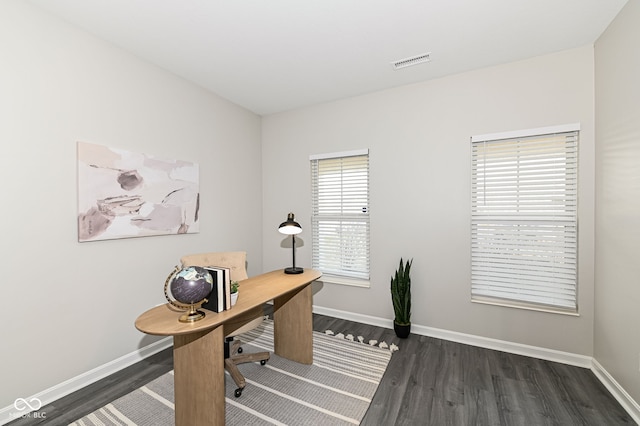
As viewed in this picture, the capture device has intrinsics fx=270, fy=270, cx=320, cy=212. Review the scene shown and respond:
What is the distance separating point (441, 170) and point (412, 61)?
A: 114 cm

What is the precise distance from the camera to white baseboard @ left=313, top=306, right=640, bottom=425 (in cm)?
192

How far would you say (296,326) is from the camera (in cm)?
249

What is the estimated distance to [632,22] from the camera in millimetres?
1848

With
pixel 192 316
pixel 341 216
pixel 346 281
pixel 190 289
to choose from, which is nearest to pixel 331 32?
pixel 341 216

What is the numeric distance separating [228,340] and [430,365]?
1.79 metres

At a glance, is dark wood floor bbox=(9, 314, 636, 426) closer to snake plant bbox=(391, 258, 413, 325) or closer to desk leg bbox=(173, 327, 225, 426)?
snake plant bbox=(391, 258, 413, 325)

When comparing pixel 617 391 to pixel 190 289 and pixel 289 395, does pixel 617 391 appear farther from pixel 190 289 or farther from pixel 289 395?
pixel 190 289

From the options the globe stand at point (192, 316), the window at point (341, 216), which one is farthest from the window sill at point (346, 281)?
the globe stand at point (192, 316)

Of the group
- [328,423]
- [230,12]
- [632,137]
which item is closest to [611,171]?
[632,137]

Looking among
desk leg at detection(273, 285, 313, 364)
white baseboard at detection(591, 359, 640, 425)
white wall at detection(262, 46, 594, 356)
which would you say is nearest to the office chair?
desk leg at detection(273, 285, 313, 364)

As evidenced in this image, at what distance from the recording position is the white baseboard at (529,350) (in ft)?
6.28

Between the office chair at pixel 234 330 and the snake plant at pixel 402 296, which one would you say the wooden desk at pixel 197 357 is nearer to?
the office chair at pixel 234 330

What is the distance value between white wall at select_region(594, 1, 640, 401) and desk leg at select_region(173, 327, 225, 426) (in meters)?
2.68

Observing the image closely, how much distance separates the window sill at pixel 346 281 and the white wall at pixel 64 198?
180 cm
